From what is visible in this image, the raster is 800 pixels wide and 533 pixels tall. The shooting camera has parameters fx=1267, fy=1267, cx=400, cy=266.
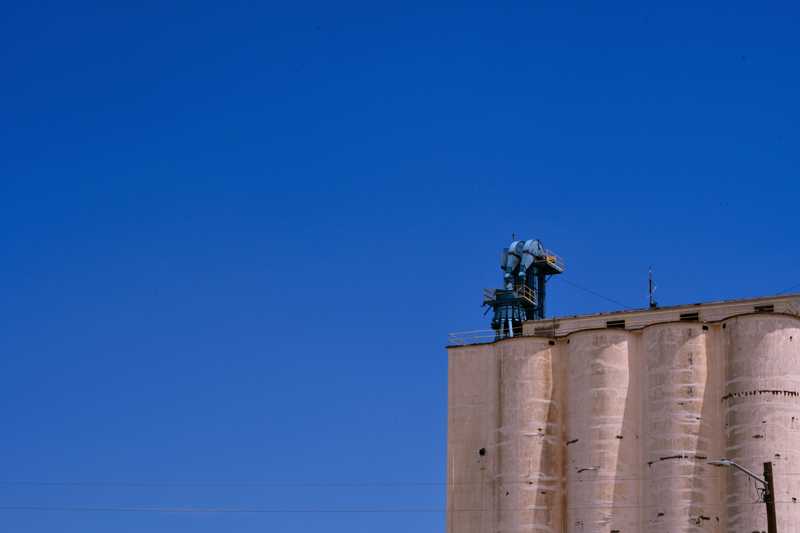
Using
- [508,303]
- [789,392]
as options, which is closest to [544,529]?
[789,392]

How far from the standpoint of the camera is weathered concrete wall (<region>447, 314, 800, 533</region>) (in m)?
67.9

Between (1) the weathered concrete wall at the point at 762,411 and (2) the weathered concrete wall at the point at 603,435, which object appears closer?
(1) the weathered concrete wall at the point at 762,411

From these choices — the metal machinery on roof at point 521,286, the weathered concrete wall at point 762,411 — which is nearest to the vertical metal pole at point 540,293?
the metal machinery on roof at point 521,286

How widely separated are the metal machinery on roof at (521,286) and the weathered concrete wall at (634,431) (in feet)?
42.7

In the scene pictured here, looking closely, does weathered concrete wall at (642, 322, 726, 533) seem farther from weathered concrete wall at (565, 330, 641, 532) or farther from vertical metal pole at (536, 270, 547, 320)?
vertical metal pole at (536, 270, 547, 320)

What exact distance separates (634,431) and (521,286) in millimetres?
22063

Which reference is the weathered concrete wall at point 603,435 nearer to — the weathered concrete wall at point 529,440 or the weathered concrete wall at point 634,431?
the weathered concrete wall at point 634,431

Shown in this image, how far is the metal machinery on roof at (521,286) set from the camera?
9100 centimetres

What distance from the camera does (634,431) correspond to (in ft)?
235

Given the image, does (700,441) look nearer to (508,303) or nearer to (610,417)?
(610,417)

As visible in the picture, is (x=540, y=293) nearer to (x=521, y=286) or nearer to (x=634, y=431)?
(x=521, y=286)

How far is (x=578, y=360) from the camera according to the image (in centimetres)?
7400

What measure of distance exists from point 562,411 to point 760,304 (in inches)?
524

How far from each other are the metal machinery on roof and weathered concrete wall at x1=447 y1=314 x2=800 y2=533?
13.0 m
